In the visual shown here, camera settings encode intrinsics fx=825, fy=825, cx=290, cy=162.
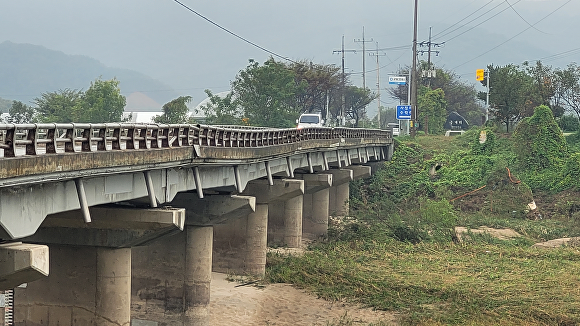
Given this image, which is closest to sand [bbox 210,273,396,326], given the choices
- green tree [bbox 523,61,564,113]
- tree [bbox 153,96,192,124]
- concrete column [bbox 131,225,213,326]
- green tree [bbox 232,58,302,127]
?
concrete column [bbox 131,225,213,326]

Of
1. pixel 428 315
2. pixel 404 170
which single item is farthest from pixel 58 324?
pixel 404 170

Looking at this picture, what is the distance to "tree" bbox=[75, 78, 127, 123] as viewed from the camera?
81.5 meters

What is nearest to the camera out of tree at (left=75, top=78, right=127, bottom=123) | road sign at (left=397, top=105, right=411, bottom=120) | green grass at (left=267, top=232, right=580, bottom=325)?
green grass at (left=267, top=232, right=580, bottom=325)

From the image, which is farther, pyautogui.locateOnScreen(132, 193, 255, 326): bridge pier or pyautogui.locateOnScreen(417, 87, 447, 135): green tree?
pyautogui.locateOnScreen(417, 87, 447, 135): green tree

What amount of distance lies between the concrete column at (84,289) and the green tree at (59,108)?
63.2 m

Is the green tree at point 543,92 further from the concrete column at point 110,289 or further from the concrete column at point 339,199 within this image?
the concrete column at point 110,289

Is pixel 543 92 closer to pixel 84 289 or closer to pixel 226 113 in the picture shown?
pixel 226 113

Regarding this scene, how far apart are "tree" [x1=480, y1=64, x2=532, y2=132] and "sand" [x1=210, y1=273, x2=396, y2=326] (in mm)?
47779

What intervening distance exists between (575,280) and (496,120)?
4667cm

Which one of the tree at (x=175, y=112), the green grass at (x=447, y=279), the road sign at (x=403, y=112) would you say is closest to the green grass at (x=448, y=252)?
the green grass at (x=447, y=279)

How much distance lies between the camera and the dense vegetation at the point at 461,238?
29.4 metres

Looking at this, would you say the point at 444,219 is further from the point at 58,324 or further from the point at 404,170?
the point at 58,324

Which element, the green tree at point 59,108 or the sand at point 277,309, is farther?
the green tree at point 59,108

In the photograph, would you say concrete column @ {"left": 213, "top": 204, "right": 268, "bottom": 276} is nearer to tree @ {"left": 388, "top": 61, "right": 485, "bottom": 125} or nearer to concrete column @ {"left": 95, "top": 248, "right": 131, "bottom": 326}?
concrete column @ {"left": 95, "top": 248, "right": 131, "bottom": 326}
